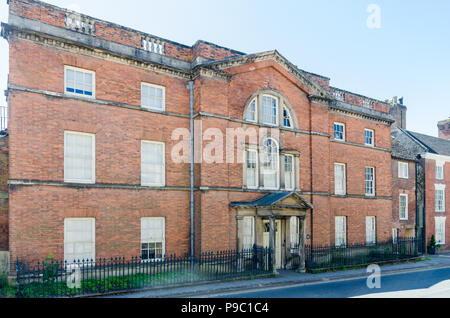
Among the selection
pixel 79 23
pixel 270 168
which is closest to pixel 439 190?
pixel 270 168

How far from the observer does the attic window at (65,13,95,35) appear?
1416 cm

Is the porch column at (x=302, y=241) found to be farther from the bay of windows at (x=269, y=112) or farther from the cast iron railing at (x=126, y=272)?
the bay of windows at (x=269, y=112)

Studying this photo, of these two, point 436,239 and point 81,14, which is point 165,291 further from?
point 436,239

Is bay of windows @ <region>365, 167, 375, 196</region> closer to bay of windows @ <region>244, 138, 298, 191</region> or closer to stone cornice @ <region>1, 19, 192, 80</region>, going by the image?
bay of windows @ <region>244, 138, 298, 191</region>

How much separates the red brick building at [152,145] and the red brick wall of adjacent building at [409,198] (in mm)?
6686

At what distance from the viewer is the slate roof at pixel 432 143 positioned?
98.0 feet

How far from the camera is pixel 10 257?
40.6 feet

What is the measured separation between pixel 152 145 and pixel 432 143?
2716 centimetres

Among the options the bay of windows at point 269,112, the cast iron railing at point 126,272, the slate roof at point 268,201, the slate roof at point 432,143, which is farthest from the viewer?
the slate roof at point 432,143

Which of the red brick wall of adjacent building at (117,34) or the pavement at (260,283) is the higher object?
the red brick wall of adjacent building at (117,34)

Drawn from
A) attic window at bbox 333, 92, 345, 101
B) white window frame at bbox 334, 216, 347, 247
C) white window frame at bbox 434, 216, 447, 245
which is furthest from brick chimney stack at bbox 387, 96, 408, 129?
white window frame at bbox 334, 216, 347, 247

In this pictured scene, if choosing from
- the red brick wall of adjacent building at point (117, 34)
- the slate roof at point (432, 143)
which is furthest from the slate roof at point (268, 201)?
the slate roof at point (432, 143)

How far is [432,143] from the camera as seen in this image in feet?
103
